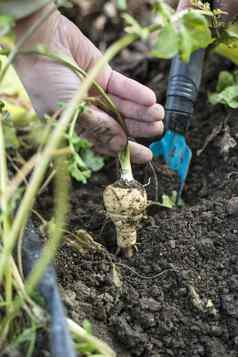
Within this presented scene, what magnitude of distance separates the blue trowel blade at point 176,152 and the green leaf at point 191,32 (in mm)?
587

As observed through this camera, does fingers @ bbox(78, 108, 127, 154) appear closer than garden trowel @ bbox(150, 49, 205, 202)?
Yes

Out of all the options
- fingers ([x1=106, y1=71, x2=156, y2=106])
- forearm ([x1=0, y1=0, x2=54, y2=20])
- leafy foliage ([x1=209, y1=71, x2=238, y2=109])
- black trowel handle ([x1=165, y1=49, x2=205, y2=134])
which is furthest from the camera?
leafy foliage ([x1=209, y1=71, x2=238, y2=109])

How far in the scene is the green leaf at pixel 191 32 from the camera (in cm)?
98

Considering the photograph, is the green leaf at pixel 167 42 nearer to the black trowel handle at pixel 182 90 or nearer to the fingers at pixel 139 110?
the fingers at pixel 139 110

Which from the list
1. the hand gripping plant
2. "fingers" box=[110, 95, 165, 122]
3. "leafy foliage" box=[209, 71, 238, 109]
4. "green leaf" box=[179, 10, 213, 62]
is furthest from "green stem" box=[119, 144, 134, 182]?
"leafy foliage" box=[209, 71, 238, 109]

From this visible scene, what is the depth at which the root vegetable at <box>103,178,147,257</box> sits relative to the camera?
1.39 m

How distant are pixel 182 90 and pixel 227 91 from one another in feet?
0.75

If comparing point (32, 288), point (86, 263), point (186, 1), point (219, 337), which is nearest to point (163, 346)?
point (219, 337)

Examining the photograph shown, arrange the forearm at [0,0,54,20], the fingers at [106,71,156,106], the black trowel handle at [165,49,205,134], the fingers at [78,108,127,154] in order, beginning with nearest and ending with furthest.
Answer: the forearm at [0,0,54,20]
the fingers at [78,108,127,154]
the fingers at [106,71,156,106]
the black trowel handle at [165,49,205,134]

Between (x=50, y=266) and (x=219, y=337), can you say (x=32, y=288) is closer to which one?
(x=50, y=266)

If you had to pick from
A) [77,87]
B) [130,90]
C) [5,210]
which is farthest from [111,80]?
[5,210]

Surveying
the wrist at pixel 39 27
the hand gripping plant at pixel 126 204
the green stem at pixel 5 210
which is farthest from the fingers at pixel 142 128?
the green stem at pixel 5 210

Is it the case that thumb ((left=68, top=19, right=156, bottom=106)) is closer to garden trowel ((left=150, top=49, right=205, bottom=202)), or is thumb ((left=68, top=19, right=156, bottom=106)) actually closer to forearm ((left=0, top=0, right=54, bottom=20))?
garden trowel ((left=150, top=49, right=205, bottom=202))

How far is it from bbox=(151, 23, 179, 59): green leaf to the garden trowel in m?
0.70
